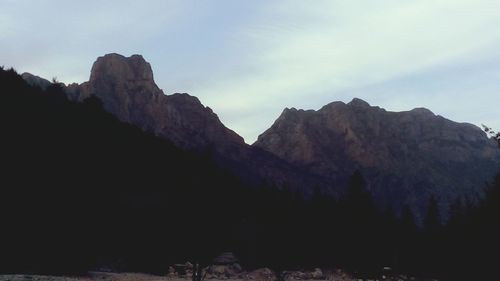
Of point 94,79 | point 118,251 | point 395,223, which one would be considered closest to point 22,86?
point 118,251

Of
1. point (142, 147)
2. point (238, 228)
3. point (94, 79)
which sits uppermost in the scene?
point (94, 79)

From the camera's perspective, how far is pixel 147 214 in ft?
195

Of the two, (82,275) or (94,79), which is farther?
(94,79)

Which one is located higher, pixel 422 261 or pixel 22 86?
pixel 22 86

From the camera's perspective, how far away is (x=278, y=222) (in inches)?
3465

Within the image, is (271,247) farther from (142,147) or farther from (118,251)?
(118,251)

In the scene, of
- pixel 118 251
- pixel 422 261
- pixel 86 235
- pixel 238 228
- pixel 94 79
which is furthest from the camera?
pixel 94 79

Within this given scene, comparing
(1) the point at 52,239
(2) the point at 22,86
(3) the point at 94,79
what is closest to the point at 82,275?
(1) the point at 52,239

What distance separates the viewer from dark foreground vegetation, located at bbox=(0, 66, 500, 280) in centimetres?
3809

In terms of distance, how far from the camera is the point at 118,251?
54.9m

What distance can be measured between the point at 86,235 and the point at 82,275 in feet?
18.6

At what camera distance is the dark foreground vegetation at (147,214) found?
38.1 m

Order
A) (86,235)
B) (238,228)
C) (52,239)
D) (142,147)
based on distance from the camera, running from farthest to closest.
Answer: (238,228) < (142,147) < (86,235) < (52,239)

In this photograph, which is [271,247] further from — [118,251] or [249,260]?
[118,251]
